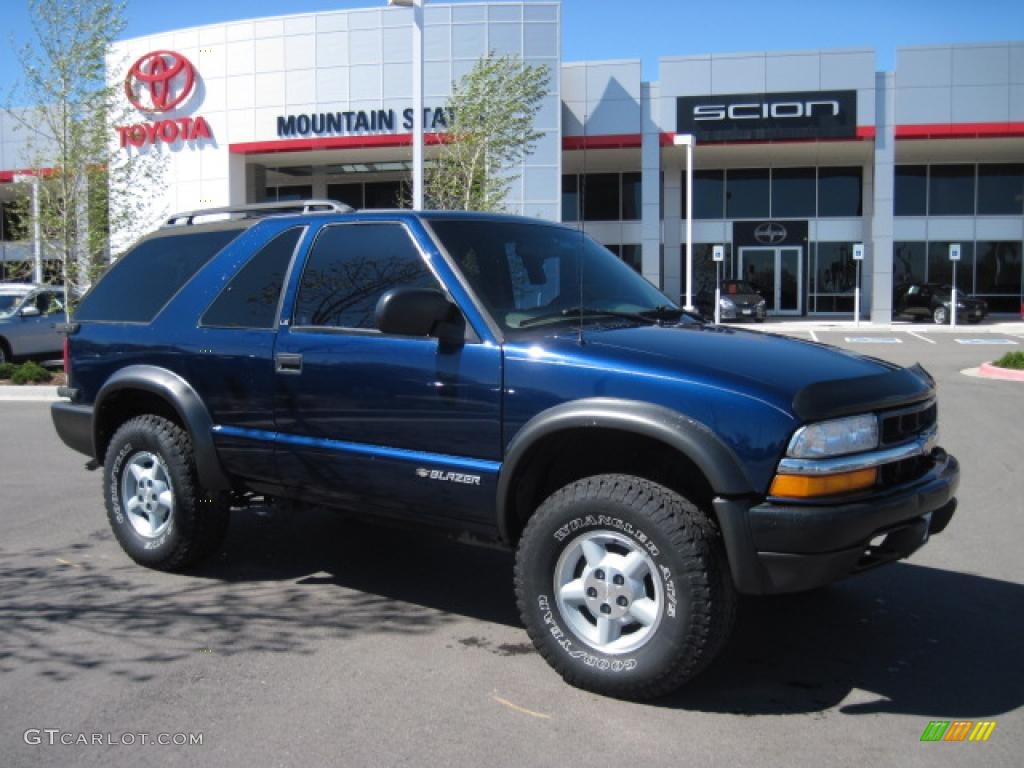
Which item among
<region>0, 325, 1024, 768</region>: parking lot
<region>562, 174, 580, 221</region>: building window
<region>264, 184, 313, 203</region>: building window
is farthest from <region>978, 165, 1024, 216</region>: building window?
<region>0, 325, 1024, 768</region>: parking lot

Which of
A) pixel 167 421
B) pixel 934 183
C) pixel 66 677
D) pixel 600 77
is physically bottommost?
pixel 66 677

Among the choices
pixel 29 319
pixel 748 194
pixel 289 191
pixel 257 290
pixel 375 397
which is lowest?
pixel 375 397

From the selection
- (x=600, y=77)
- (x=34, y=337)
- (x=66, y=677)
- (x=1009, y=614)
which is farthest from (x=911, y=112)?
(x=66, y=677)

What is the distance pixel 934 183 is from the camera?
35781 mm

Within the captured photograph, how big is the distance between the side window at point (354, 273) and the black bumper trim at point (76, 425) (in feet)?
6.19

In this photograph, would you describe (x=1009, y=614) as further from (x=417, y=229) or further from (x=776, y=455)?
(x=417, y=229)

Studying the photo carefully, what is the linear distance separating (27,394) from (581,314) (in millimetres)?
13772

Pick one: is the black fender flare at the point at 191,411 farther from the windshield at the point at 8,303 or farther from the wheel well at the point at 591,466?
the windshield at the point at 8,303

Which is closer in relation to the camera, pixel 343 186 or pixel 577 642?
pixel 577 642

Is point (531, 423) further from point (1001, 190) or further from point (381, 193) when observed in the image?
point (1001, 190)

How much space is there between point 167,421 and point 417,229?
1973 millimetres

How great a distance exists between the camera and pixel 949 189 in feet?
117

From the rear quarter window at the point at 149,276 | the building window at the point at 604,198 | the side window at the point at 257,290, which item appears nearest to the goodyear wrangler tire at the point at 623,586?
the side window at the point at 257,290
